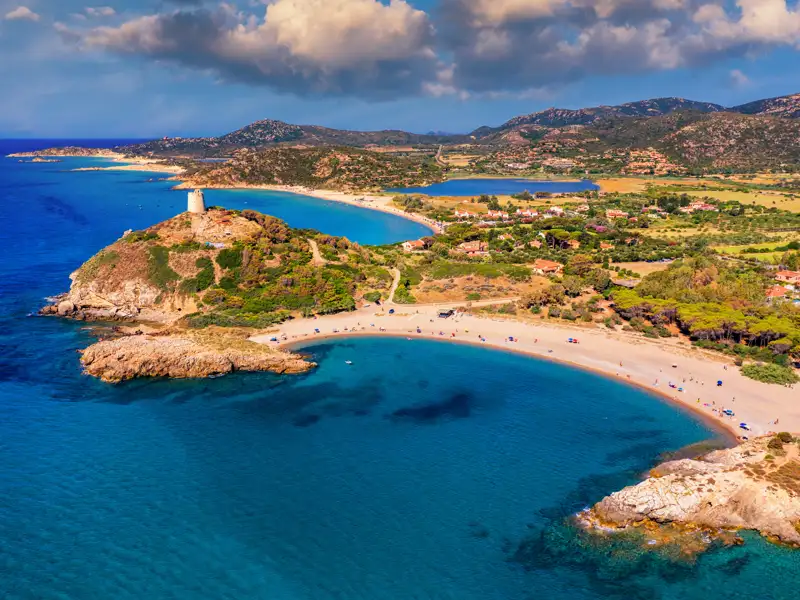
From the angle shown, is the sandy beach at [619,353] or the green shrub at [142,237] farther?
the green shrub at [142,237]

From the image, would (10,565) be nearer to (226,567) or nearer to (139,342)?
(226,567)

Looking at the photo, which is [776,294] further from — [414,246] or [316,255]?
[316,255]

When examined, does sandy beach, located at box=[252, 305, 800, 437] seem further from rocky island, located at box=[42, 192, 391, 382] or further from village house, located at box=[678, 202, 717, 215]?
village house, located at box=[678, 202, 717, 215]

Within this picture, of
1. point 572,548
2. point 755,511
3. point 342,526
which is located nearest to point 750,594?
point 755,511

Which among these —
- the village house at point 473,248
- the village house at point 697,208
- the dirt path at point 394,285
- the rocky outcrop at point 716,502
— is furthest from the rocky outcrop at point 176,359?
the village house at point 697,208

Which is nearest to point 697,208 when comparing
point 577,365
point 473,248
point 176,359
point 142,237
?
point 473,248

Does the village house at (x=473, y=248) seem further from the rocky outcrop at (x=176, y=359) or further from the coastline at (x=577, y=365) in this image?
the rocky outcrop at (x=176, y=359)

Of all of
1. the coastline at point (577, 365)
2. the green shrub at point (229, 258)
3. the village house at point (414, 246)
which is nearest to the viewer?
the coastline at point (577, 365)
